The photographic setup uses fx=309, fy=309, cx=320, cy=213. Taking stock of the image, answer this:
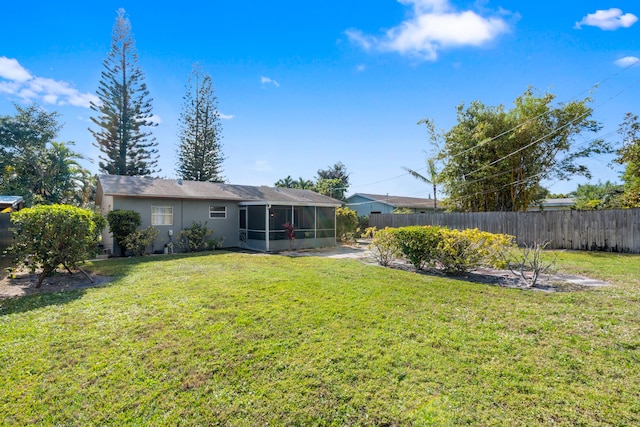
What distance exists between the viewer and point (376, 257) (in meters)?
9.96

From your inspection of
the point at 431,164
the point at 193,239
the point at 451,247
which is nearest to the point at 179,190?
the point at 193,239

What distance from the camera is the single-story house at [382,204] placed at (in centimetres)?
2664

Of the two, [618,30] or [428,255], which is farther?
[618,30]

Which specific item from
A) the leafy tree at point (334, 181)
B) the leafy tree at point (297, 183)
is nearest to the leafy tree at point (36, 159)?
the leafy tree at point (297, 183)

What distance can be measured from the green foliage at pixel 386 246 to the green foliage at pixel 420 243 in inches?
12.3

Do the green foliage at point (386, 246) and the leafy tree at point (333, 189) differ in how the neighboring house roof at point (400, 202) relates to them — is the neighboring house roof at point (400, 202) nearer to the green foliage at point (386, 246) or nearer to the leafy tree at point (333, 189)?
the leafy tree at point (333, 189)

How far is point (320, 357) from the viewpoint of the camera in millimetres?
3398

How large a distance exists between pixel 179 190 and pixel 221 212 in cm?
208

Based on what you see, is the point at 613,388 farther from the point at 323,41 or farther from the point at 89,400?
the point at 323,41

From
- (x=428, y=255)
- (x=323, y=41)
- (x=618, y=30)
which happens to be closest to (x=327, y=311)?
(x=428, y=255)

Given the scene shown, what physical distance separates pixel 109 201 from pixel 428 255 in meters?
12.7

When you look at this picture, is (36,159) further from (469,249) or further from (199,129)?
(469,249)

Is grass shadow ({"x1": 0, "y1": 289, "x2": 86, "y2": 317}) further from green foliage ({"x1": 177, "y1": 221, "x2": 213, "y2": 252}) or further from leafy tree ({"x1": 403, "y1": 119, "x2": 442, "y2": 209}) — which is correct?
leafy tree ({"x1": 403, "y1": 119, "x2": 442, "y2": 209})

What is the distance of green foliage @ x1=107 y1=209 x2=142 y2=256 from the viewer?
37.5 ft
